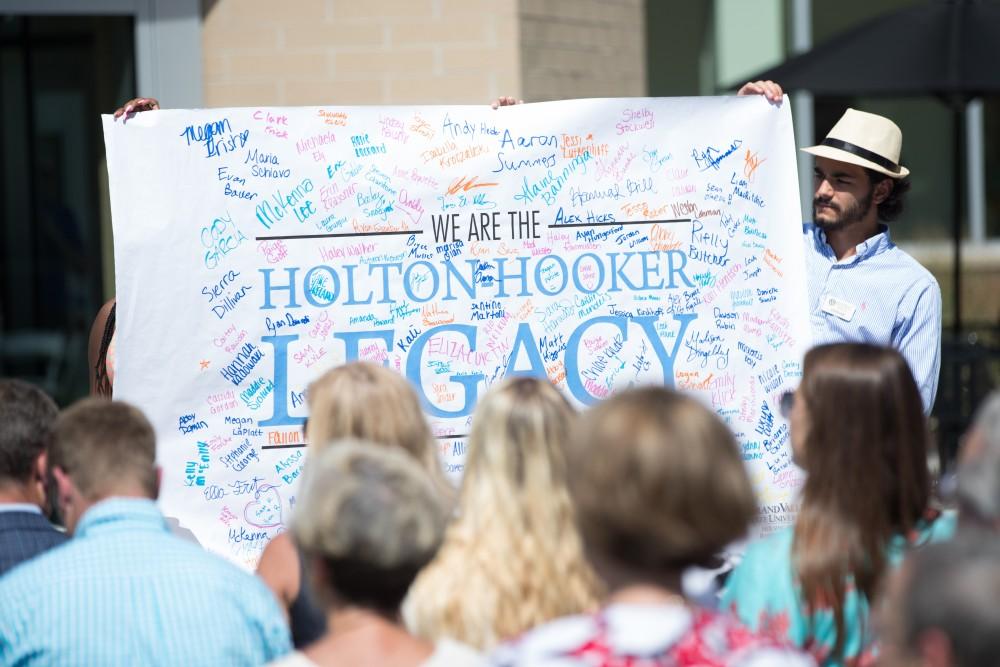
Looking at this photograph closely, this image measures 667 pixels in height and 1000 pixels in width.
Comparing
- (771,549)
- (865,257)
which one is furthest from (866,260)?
(771,549)

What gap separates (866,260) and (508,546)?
2.30m

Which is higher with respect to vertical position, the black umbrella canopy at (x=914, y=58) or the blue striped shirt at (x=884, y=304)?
the black umbrella canopy at (x=914, y=58)

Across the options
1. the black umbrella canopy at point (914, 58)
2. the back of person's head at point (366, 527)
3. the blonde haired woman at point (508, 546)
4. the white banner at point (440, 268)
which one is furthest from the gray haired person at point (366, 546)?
the black umbrella canopy at point (914, 58)

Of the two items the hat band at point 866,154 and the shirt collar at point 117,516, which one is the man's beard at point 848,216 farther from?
the shirt collar at point 117,516

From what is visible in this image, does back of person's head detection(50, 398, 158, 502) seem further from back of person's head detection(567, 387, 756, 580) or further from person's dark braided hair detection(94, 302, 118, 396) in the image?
person's dark braided hair detection(94, 302, 118, 396)

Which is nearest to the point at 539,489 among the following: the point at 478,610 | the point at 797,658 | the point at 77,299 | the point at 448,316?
the point at 478,610

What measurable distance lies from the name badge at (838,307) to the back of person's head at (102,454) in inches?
100

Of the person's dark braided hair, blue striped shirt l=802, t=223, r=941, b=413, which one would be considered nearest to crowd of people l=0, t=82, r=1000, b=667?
the person's dark braided hair

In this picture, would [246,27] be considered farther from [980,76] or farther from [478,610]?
[478,610]

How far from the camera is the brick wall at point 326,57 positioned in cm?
635

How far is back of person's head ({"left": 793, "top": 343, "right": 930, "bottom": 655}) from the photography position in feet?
8.61

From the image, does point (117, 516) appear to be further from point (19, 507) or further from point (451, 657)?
point (451, 657)

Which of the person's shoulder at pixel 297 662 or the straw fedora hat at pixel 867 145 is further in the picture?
the straw fedora hat at pixel 867 145

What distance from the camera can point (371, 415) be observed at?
277 cm
